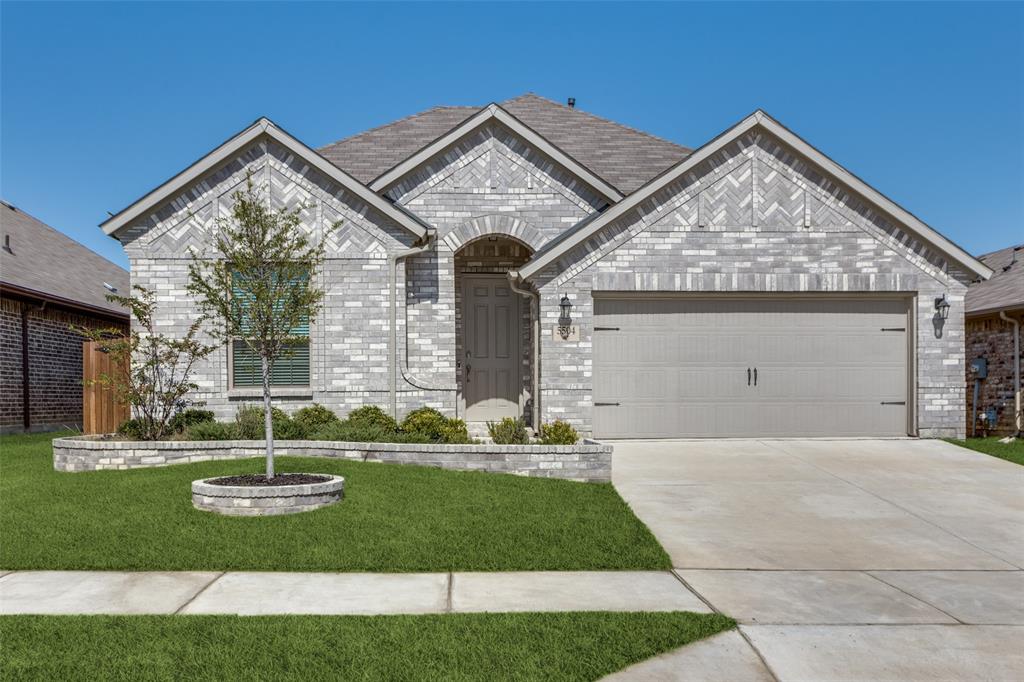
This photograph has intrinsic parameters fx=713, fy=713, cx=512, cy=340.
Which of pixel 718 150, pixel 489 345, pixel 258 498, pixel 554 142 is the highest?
pixel 554 142

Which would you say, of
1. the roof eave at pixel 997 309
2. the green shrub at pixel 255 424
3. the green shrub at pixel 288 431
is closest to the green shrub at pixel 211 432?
the green shrub at pixel 255 424

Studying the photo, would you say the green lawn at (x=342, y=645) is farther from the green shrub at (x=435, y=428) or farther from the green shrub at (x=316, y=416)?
the green shrub at (x=316, y=416)

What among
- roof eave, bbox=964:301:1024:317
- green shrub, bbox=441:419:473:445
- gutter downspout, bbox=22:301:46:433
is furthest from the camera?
gutter downspout, bbox=22:301:46:433

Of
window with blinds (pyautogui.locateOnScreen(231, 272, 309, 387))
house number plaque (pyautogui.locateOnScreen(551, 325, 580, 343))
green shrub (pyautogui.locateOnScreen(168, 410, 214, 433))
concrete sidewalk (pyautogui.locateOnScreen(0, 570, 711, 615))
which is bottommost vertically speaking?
concrete sidewalk (pyautogui.locateOnScreen(0, 570, 711, 615))

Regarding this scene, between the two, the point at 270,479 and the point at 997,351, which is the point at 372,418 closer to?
the point at 270,479

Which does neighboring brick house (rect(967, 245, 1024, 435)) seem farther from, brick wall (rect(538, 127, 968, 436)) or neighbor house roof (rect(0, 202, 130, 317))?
neighbor house roof (rect(0, 202, 130, 317))

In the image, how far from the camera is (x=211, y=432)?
35.4 feet

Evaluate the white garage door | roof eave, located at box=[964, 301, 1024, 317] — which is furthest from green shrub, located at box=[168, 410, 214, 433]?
roof eave, located at box=[964, 301, 1024, 317]

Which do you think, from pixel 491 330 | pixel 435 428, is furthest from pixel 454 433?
pixel 491 330

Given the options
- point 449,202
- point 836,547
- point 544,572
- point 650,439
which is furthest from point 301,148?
point 836,547

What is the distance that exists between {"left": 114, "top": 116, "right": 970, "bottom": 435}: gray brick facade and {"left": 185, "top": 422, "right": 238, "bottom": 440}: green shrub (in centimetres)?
150

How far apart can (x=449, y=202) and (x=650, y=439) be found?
600 centimetres

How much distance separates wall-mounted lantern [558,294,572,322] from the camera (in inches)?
491

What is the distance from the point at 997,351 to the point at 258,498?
1551 centimetres
